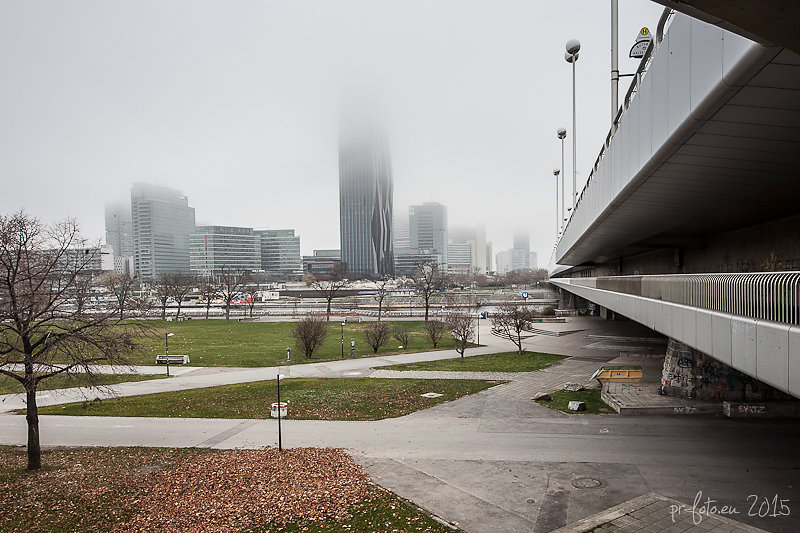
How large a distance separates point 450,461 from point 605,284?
11.8m

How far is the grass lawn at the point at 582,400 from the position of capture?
1784cm

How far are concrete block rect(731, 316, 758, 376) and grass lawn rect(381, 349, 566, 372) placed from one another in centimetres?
2061

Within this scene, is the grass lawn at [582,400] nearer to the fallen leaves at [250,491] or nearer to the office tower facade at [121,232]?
the fallen leaves at [250,491]

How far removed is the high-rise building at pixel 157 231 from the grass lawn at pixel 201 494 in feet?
567

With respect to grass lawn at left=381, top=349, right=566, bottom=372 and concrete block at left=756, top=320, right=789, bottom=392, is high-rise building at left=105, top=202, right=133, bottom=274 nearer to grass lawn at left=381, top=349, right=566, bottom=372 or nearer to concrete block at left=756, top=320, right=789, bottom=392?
grass lawn at left=381, top=349, right=566, bottom=372

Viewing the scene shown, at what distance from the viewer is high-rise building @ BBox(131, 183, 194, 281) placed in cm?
17250

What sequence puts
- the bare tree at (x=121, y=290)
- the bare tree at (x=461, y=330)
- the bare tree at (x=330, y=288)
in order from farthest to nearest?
the bare tree at (x=330, y=288)
the bare tree at (x=461, y=330)
the bare tree at (x=121, y=290)

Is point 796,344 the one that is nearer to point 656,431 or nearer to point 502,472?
point 502,472

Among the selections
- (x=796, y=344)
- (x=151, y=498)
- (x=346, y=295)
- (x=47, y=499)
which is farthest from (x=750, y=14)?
(x=346, y=295)

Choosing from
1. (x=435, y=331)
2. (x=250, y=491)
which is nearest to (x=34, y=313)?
(x=250, y=491)

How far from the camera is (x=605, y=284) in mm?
20734

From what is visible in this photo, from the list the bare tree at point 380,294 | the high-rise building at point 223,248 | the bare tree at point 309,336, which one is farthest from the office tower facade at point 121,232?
the bare tree at point 309,336

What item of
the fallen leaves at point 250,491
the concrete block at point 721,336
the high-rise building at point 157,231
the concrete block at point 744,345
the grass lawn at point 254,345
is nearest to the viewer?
the concrete block at point 744,345

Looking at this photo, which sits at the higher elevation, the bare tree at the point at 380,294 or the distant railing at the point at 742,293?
the distant railing at the point at 742,293
